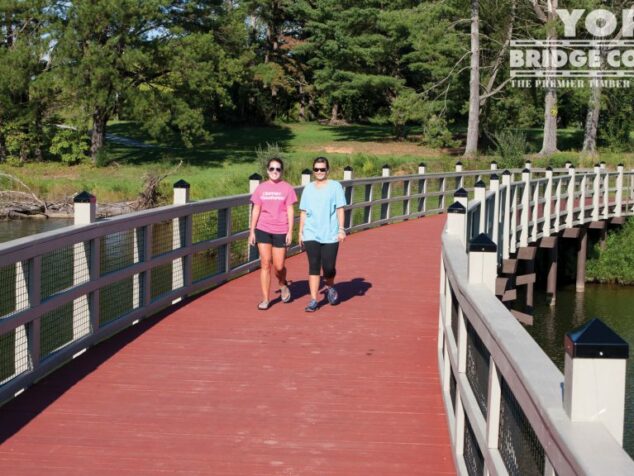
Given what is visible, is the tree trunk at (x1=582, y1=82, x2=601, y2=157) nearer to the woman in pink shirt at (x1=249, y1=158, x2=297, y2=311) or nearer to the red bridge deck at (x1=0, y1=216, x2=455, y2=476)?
the red bridge deck at (x1=0, y1=216, x2=455, y2=476)

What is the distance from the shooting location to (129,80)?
4872 cm

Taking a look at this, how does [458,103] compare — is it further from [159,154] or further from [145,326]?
[145,326]

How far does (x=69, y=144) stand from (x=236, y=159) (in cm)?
876

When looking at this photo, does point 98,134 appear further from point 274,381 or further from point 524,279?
point 274,381

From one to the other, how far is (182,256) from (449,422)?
5452 mm

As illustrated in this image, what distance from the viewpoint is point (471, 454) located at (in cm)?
532

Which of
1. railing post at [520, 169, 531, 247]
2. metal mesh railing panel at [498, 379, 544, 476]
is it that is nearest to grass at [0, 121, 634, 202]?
railing post at [520, 169, 531, 247]

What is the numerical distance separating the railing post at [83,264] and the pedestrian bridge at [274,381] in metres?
0.01

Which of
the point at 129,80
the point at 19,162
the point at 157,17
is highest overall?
the point at 157,17

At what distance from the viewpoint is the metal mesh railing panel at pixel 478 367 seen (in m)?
4.91

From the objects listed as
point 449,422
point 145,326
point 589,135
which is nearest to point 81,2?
point 589,135

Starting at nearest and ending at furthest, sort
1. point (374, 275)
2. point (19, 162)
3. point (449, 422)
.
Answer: point (449, 422) < point (374, 275) < point (19, 162)

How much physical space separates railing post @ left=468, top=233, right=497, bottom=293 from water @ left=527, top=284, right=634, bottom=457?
11739mm

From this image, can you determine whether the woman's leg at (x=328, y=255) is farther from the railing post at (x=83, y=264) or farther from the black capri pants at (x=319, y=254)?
the railing post at (x=83, y=264)
